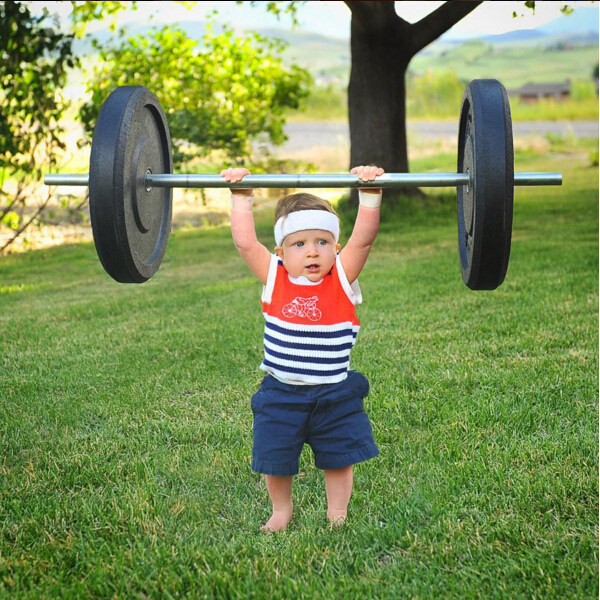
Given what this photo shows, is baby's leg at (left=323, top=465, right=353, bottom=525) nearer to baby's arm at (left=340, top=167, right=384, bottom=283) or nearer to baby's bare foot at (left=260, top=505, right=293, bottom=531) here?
baby's bare foot at (left=260, top=505, right=293, bottom=531)

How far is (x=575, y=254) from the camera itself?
271 inches

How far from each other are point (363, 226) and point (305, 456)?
1.01m

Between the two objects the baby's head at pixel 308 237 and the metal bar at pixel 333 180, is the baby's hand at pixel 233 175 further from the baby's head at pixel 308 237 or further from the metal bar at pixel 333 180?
the baby's head at pixel 308 237

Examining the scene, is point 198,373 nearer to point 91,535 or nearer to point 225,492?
point 225,492

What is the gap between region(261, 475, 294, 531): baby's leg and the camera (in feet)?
8.61

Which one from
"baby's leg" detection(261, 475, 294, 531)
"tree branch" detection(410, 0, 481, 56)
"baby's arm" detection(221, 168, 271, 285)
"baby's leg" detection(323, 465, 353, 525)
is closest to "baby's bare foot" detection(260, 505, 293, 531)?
"baby's leg" detection(261, 475, 294, 531)

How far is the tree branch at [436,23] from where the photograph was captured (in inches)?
358

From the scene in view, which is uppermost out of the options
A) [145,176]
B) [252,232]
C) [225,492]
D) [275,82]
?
[275,82]

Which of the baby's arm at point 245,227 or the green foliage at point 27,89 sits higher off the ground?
the green foliage at point 27,89

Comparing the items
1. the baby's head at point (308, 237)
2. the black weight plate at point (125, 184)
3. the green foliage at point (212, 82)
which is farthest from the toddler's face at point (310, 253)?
the green foliage at point (212, 82)

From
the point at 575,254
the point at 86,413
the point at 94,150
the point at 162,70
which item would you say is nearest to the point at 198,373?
the point at 86,413

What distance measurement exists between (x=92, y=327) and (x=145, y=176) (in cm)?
291

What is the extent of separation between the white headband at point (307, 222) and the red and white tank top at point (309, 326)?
0.12 meters

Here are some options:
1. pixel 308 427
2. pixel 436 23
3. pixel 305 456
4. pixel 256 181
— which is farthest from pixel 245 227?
pixel 436 23
